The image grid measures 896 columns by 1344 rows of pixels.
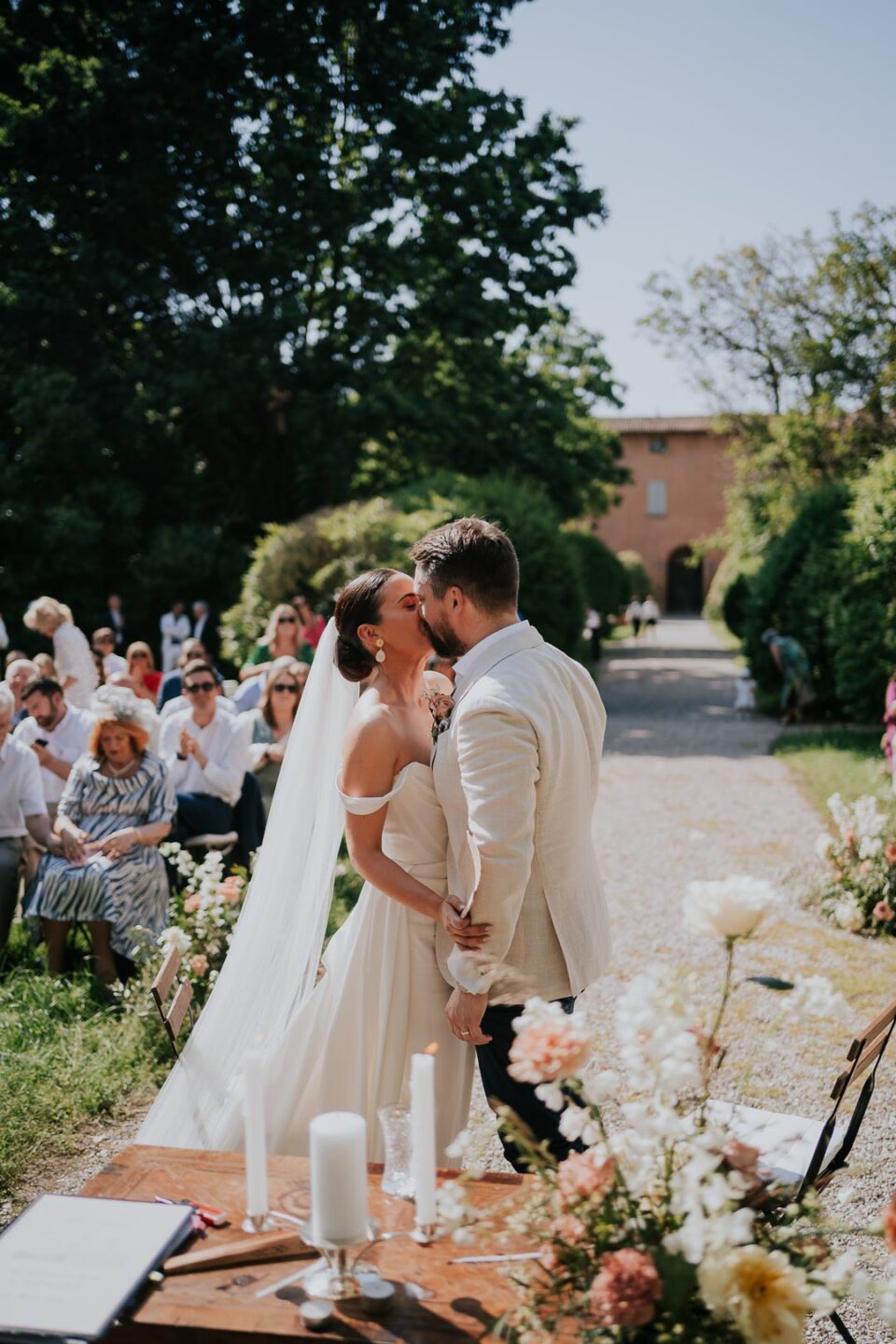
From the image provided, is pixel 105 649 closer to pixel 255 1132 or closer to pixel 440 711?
pixel 440 711

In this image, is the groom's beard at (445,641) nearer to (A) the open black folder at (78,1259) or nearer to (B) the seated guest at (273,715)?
(A) the open black folder at (78,1259)

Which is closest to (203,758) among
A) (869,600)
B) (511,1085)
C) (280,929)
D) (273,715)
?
(273,715)

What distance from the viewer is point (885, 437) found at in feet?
79.4

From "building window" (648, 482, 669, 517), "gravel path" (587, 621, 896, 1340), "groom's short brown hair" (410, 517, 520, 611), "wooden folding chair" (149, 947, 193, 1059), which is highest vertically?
"building window" (648, 482, 669, 517)

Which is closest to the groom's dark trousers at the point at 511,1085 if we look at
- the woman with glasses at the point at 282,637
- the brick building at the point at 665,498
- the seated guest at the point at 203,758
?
the seated guest at the point at 203,758

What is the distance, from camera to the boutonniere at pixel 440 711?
2953mm

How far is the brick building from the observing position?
5428cm

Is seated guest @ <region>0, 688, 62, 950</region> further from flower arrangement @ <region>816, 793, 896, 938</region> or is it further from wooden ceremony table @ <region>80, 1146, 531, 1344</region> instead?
flower arrangement @ <region>816, 793, 896, 938</region>

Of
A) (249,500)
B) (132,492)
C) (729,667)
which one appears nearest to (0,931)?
(132,492)

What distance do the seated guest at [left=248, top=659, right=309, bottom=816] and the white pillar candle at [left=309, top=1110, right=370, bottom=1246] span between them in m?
5.32

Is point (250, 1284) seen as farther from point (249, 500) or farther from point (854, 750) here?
point (249, 500)

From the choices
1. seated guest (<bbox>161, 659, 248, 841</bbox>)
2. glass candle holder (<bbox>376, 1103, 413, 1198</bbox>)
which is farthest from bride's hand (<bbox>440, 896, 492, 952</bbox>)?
seated guest (<bbox>161, 659, 248, 841</bbox>)

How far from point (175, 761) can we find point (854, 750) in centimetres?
867

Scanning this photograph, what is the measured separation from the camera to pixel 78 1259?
201cm
